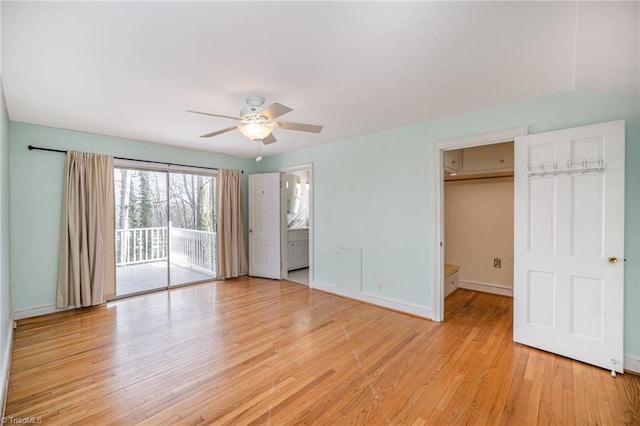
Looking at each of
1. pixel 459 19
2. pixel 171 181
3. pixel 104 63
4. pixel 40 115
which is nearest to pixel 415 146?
pixel 459 19

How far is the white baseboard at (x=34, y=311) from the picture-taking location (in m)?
3.47

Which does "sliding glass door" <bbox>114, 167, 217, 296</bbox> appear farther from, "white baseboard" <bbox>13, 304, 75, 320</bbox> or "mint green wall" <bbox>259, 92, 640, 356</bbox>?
"mint green wall" <bbox>259, 92, 640, 356</bbox>

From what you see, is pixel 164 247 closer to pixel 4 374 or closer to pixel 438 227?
pixel 4 374

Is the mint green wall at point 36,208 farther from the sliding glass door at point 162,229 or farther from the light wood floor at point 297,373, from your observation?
the sliding glass door at point 162,229

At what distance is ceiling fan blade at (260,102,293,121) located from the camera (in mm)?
2231

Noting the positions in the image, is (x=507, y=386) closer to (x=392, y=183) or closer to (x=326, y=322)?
(x=326, y=322)

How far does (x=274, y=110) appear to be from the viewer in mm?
2320

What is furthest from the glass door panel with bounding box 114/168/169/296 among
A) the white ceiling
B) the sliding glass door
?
the white ceiling

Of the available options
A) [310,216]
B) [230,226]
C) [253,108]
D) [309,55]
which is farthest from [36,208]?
[309,55]

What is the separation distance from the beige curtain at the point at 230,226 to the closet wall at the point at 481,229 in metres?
4.06

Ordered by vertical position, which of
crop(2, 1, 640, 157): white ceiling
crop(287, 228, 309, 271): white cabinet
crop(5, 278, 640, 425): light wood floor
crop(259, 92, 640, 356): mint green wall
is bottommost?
crop(5, 278, 640, 425): light wood floor

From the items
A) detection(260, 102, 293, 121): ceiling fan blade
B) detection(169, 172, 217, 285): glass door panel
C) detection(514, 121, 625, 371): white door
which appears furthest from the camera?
detection(169, 172, 217, 285): glass door panel

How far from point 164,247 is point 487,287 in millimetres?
6027

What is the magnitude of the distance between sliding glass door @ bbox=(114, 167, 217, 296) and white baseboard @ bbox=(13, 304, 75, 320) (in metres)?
0.83
